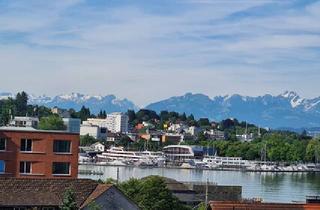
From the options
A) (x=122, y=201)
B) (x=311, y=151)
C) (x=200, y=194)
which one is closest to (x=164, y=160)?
(x=311, y=151)

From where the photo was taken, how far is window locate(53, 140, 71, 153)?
104 ft

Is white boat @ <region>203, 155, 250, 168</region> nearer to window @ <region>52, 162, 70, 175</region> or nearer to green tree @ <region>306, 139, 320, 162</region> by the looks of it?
green tree @ <region>306, 139, 320, 162</region>

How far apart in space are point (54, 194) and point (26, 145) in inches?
372

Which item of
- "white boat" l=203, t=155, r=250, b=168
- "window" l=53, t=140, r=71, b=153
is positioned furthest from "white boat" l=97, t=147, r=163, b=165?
"window" l=53, t=140, r=71, b=153

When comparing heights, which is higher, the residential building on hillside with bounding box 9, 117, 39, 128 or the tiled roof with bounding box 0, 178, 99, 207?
the residential building on hillside with bounding box 9, 117, 39, 128

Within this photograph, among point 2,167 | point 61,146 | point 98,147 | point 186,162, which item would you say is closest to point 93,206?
point 2,167

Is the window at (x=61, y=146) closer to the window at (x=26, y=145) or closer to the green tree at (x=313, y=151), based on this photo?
the window at (x=26, y=145)

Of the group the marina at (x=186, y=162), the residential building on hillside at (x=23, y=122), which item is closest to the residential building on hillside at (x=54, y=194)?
the residential building on hillside at (x=23, y=122)

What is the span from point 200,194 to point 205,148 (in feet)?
426

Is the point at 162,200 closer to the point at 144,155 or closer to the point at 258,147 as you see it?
the point at 144,155

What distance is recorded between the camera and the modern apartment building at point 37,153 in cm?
3094

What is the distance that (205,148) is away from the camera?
17700 cm

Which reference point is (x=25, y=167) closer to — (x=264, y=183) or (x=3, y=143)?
(x=3, y=143)

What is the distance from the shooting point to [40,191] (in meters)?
22.3
